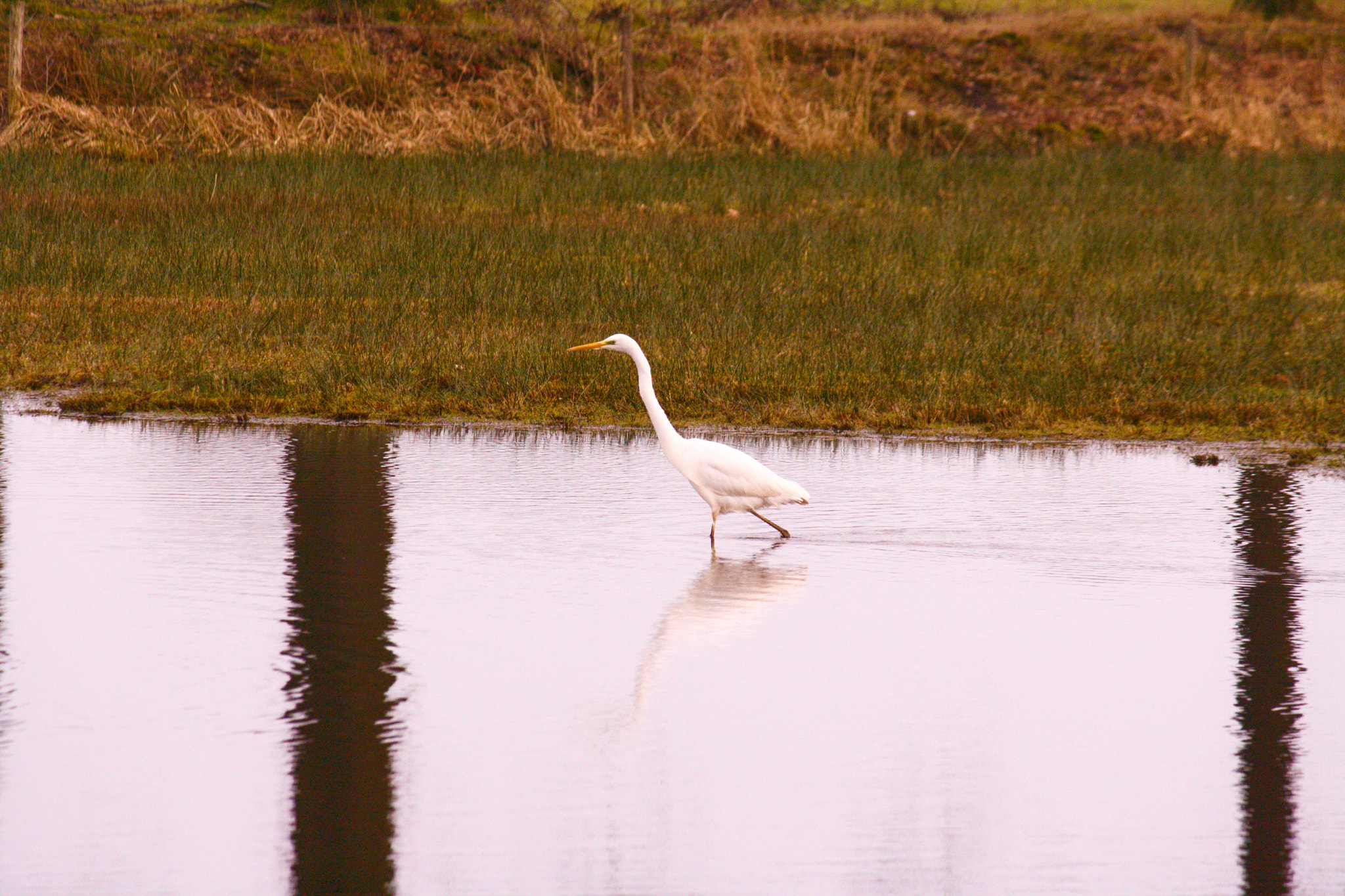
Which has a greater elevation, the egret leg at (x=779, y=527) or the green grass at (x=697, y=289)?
the green grass at (x=697, y=289)

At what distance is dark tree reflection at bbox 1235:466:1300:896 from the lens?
13.1 ft

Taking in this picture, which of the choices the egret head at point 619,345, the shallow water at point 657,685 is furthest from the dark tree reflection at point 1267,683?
the egret head at point 619,345

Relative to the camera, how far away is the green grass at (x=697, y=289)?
1023 cm

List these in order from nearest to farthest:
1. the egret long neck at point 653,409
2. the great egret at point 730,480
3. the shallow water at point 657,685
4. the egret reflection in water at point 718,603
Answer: the shallow water at point 657,685, the egret reflection in water at point 718,603, the great egret at point 730,480, the egret long neck at point 653,409

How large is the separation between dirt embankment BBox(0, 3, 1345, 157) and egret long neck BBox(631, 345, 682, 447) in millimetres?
12979

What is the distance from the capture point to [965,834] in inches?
158

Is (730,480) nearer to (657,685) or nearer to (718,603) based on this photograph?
(718,603)

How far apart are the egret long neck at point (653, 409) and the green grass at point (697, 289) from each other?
200 centimetres

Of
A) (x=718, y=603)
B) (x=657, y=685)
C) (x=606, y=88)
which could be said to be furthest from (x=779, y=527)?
(x=606, y=88)

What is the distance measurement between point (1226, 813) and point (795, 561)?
9.19 ft

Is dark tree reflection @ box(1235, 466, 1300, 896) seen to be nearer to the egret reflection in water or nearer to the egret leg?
the egret reflection in water

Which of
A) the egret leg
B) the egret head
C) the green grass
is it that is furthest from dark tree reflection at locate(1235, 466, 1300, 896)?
the egret head

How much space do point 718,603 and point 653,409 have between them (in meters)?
1.78

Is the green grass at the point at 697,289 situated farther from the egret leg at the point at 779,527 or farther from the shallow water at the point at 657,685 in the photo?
the egret leg at the point at 779,527
